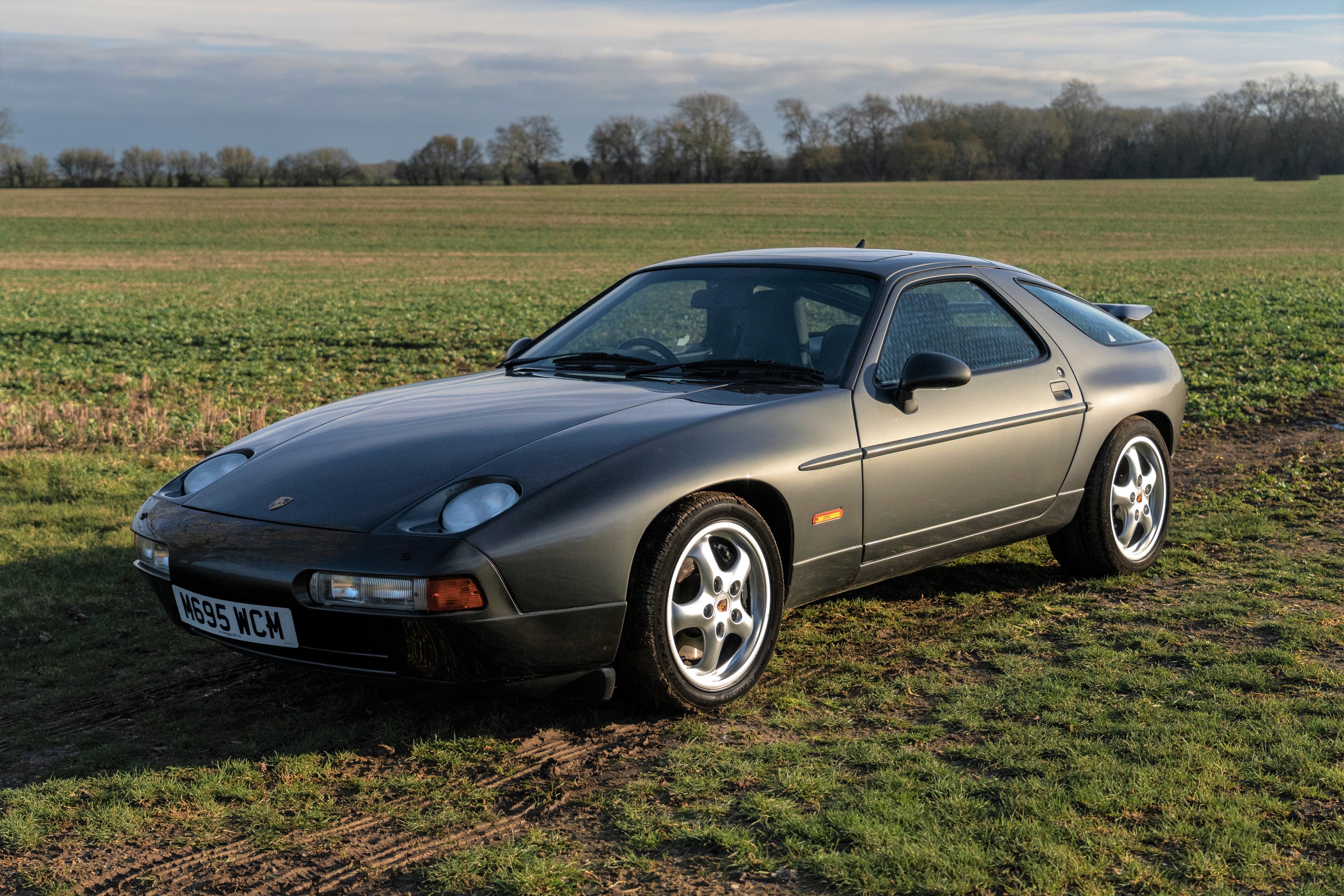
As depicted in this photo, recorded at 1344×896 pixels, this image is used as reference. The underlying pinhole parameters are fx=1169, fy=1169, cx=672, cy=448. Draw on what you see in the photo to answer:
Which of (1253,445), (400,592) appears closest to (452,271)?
(1253,445)

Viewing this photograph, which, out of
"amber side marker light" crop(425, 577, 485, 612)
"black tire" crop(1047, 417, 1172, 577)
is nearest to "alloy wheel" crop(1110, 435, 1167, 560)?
"black tire" crop(1047, 417, 1172, 577)

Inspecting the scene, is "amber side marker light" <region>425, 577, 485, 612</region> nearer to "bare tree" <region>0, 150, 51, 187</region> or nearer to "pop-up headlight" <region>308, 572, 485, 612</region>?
"pop-up headlight" <region>308, 572, 485, 612</region>

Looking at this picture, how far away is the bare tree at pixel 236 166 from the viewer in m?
97.6

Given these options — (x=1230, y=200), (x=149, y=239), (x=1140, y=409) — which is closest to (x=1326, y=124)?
(x=1230, y=200)

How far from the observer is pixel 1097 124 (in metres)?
96.3

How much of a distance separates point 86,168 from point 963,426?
108 m

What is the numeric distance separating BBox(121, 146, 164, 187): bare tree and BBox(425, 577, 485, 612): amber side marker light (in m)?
106

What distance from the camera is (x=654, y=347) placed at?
4.68m

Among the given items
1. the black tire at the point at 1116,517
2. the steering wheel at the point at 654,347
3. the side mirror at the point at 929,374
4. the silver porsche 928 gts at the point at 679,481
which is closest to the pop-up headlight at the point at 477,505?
the silver porsche 928 gts at the point at 679,481

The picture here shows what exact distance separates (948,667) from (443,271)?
3486 centimetres

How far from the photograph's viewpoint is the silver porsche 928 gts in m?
3.29

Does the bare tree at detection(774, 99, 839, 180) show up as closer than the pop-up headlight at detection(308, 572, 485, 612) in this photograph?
No

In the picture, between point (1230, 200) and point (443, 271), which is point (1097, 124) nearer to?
point (1230, 200)

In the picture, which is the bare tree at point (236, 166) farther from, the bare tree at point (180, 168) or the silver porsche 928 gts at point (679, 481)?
the silver porsche 928 gts at point (679, 481)
